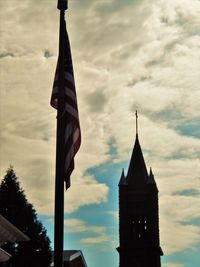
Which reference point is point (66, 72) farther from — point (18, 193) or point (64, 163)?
point (18, 193)

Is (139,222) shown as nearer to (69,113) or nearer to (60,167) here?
(69,113)

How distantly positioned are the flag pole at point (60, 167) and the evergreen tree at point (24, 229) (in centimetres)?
3715

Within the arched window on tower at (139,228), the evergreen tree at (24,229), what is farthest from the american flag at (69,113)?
the arched window on tower at (139,228)

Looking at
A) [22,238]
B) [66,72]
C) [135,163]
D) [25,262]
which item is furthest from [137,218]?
[66,72]

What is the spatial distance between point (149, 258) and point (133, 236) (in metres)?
2.87

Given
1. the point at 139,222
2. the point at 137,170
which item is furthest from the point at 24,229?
the point at 137,170

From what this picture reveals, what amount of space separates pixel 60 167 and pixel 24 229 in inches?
1559

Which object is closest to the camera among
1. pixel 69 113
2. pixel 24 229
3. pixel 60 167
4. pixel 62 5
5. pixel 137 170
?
pixel 60 167

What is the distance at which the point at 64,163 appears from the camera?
12.8 meters

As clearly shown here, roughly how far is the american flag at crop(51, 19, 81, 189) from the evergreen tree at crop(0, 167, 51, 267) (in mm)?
36618

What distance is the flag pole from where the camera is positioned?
1185cm

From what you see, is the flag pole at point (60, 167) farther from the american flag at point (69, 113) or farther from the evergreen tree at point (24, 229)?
the evergreen tree at point (24, 229)

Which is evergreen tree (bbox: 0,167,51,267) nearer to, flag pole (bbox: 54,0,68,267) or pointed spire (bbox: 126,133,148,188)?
pointed spire (bbox: 126,133,148,188)

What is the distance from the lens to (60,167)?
12.5 meters
